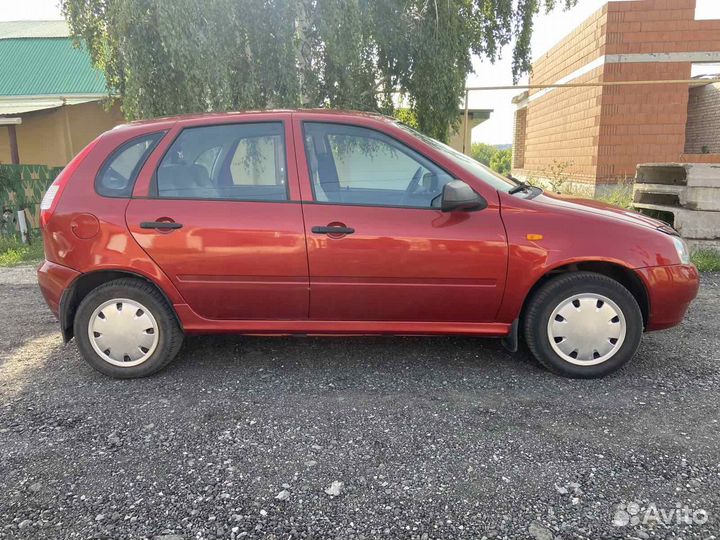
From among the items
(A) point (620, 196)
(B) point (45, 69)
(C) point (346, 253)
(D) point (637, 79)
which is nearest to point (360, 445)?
(C) point (346, 253)

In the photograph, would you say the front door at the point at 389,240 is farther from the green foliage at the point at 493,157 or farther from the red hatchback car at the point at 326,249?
the green foliage at the point at 493,157

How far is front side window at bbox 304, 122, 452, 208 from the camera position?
3494 millimetres

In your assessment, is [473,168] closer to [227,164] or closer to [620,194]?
[227,164]

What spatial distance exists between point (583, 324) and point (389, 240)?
141 centimetres

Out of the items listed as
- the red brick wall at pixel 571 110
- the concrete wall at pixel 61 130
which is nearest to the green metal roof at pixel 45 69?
the concrete wall at pixel 61 130

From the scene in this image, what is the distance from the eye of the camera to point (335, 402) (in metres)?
3.31

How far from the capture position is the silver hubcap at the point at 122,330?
3.61 metres

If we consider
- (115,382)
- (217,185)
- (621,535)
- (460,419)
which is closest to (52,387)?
(115,382)

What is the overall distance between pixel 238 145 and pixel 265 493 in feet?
7.56

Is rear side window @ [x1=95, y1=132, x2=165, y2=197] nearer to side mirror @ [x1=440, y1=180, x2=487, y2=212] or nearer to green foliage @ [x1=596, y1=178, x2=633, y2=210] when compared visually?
side mirror @ [x1=440, y1=180, x2=487, y2=212]

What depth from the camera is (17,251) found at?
8.87m

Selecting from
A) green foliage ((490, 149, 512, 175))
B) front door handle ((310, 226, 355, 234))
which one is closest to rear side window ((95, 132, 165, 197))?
front door handle ((310, 226, 355, 234))

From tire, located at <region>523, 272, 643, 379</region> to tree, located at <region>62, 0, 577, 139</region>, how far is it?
5.13m

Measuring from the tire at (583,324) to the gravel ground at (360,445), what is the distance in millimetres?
154
